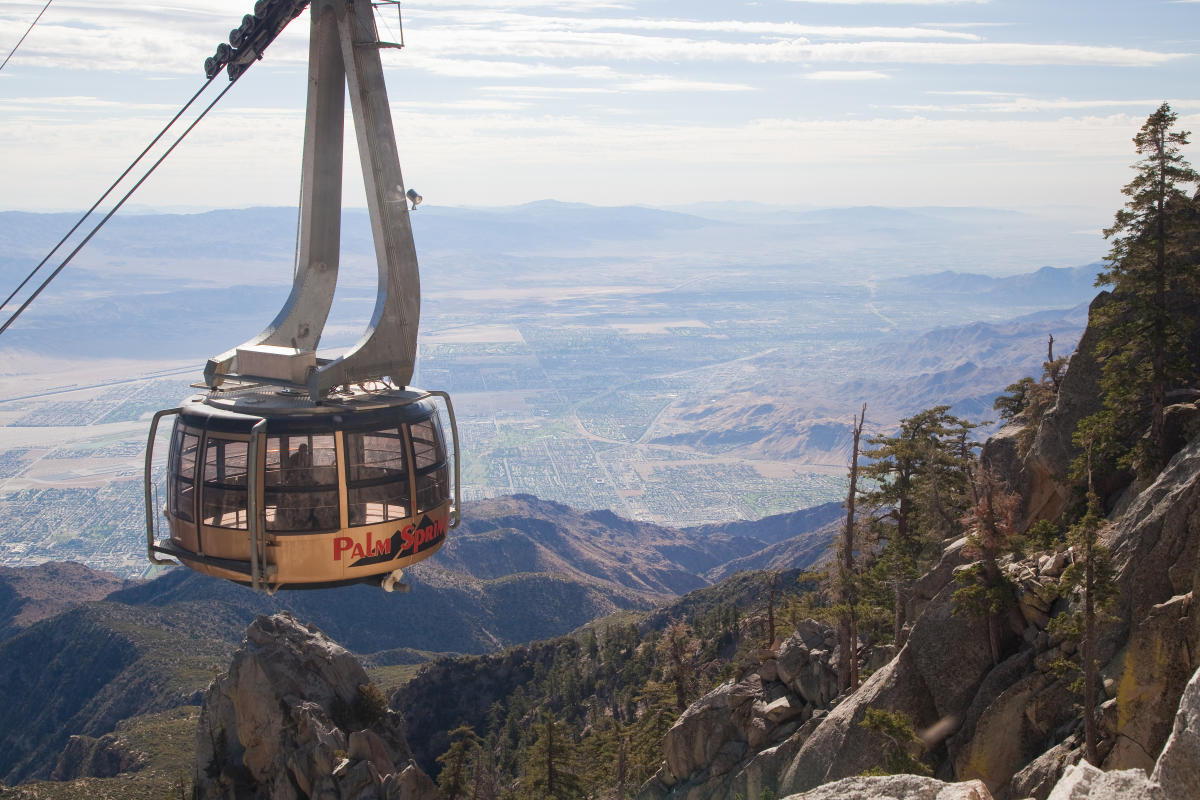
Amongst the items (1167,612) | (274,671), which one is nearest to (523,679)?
(274,671)

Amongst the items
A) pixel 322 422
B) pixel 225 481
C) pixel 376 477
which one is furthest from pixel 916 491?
pixel 225 481

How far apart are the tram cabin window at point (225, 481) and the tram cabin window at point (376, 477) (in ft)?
4.39

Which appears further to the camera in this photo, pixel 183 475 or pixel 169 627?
pixel 169 627

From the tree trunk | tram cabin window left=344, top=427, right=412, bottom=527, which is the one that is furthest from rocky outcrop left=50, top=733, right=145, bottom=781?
tram cabin window left=344, top=427, right=412, bottom=527

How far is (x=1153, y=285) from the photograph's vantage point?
2538cm

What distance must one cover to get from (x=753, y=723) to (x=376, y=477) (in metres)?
24.2

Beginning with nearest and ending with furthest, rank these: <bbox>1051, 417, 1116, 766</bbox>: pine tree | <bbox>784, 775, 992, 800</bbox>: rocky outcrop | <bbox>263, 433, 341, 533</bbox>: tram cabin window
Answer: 1. <bbox>784, 775, 992, 800</bbox>: rocky outcrop
2. <bbox>263, 433, 341, 533</bbox>: tram cabin window
3. <bbox>1051, 417, 1116, 766</bbox>: pine tree

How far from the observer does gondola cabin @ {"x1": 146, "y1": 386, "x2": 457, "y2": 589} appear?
13508 mm

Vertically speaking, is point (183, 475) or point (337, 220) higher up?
point (337, 220)

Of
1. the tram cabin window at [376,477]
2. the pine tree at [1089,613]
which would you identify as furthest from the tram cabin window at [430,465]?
the pine tree at [1089,613]

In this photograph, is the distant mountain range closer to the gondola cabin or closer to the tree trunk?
the tree trunk

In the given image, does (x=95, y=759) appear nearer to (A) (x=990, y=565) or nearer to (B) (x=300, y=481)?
(A) (x=990, y=565)

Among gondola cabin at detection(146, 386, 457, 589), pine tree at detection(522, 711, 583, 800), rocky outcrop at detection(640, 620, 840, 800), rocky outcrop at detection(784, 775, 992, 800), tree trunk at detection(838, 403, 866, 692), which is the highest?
gondola cabin at detection(146, 386, 457, 589)

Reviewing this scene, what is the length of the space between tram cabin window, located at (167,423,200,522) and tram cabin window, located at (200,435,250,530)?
0.23 meters
